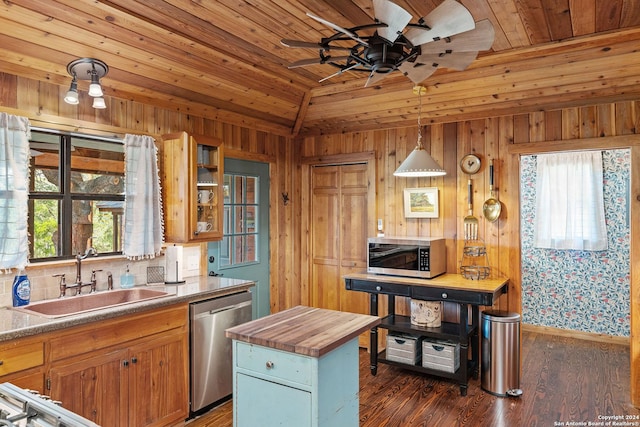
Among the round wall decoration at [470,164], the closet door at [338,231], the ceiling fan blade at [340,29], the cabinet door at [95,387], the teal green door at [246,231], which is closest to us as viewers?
the ceiling fan blade at [340,29]

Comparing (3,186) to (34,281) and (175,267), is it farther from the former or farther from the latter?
(175,267)

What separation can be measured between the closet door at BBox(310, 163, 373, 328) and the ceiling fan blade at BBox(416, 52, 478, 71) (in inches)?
95.7

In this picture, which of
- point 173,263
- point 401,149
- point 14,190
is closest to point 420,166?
point 401,149

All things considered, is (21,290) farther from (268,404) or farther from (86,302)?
(268,404)

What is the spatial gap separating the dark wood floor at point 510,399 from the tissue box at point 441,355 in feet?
0.56

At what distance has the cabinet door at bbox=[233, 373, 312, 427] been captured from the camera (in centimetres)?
192

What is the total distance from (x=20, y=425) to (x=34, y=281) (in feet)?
6.23

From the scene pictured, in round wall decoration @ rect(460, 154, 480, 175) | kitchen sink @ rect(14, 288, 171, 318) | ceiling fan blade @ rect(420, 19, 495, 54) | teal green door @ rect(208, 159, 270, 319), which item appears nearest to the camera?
ceiling fan blade @ rect(420, 19, 495, 54)

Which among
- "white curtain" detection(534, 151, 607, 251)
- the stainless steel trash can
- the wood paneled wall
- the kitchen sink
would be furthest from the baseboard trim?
the kitchen sink

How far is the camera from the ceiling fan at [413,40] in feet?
5.39

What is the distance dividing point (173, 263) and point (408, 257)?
196 cm

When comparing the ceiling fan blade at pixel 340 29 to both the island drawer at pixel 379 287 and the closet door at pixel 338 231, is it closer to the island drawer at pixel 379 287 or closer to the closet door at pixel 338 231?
the island drawer at pixel 379 287

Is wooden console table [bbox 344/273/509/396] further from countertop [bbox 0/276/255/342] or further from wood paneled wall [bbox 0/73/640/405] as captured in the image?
countertop [bbox 0/276/255/342]

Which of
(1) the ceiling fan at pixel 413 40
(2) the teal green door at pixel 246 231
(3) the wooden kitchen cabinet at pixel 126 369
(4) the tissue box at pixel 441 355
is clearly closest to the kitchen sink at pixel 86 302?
(3) the wooden kitchen cabinet at pixel 126 369
